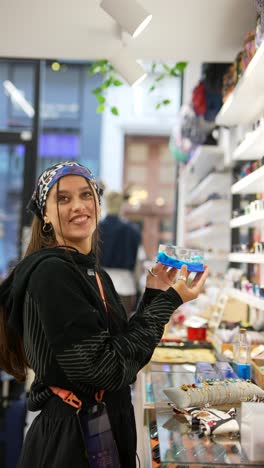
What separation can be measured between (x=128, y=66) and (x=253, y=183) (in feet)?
3.23

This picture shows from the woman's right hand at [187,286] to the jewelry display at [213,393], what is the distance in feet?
1.09

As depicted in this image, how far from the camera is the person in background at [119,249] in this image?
457 cm

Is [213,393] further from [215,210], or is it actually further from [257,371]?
[215,210]

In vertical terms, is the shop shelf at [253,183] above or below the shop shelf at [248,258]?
above

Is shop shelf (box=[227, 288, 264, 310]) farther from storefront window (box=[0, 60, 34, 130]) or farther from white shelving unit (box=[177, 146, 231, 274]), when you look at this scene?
storefront window (box=[0, 60, 34, 130])

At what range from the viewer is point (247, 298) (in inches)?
106

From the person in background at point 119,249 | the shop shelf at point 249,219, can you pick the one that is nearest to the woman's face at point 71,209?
the shop shelf at point 249,219

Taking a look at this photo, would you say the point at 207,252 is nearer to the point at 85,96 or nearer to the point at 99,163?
the point at 85,96

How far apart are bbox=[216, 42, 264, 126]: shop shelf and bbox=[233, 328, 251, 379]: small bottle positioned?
3.55 ft

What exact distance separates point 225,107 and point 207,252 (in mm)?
1597

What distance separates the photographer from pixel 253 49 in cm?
240

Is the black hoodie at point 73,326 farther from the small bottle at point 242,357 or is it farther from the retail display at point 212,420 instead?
the small bottle at point 242,357

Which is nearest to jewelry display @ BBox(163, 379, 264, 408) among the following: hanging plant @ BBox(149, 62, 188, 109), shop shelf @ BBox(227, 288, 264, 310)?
shop shelf @ BBox(227, 288, 264, 310)

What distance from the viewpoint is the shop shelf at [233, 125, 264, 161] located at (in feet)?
8.04
